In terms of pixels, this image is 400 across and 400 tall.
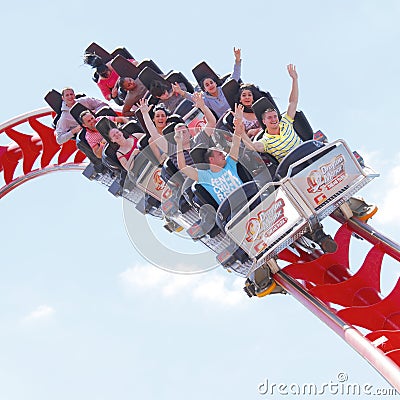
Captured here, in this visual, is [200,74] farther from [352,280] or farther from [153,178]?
[352,280]

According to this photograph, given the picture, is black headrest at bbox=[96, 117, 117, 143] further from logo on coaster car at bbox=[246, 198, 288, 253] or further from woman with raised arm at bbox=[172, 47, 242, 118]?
logo on coaster car at bbox=[246, 198, 288, 253]

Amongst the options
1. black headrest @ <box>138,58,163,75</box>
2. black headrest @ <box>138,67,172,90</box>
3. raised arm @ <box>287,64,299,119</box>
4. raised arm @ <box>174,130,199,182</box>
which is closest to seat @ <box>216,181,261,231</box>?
raised arm @ <box>174,130,199,182</box>

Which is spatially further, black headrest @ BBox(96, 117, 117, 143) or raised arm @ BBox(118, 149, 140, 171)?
black headrest @ BBox(96, 117, 117, 143)

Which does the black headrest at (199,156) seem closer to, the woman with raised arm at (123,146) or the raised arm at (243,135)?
the raised arm at (243,135)

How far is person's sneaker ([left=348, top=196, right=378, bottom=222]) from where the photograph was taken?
5895mm

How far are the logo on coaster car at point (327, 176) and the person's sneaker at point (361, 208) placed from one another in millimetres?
806

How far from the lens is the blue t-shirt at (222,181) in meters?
5.42

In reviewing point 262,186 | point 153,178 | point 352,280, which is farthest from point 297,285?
point 153,178

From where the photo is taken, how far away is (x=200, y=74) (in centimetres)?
764

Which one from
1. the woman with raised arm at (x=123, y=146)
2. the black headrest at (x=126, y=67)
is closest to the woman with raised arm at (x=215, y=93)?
the woman with raised arm at (x=123, y=146)

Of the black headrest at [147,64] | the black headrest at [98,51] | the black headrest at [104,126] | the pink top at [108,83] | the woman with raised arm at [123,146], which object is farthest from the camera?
the black headrest at [98,51]

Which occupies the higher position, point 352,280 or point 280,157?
point 280,157

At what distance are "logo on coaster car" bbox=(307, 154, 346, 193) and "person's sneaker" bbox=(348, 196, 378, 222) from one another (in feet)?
2.64

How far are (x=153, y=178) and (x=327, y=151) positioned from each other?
5.75 ft
